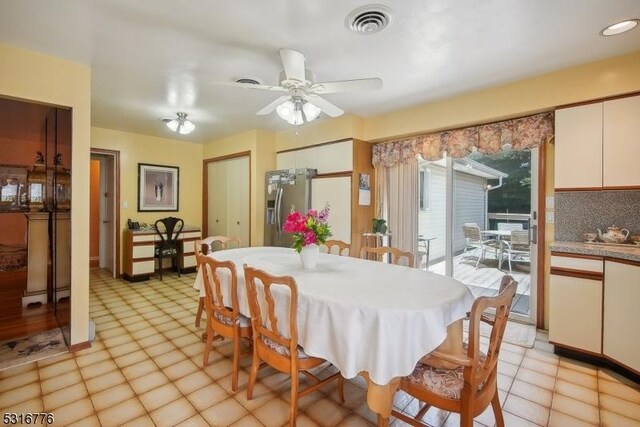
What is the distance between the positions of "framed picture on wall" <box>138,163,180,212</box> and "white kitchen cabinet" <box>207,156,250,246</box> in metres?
0.63

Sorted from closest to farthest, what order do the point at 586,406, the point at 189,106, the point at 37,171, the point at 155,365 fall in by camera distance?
1. the point at 586,406
2. the point at 155,365
3. the point at 189,106
4. the point at 37,171

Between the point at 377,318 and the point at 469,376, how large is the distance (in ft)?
1.45

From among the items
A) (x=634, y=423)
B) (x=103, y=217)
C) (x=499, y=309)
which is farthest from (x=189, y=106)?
(x=634, y=423)

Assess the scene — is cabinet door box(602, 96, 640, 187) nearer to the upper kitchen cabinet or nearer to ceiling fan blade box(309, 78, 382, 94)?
the upper kitchen cabinet

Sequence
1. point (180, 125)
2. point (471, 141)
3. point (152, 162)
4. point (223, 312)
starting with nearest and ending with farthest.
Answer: point (223, 312) < point (471, 141) < point (180, 125) < point (152, 162)

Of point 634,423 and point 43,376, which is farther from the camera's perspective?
point 43,376

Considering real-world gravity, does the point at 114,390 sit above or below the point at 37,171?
below

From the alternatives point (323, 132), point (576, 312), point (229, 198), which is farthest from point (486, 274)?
point (229, 198)

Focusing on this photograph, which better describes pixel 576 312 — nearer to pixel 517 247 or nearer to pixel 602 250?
pixel 602 250

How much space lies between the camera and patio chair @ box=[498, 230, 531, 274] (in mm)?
3367

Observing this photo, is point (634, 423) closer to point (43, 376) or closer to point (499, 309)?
point (499, 309)

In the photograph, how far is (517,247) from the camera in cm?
359

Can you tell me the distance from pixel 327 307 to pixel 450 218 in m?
2.77

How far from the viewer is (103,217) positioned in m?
5.51
